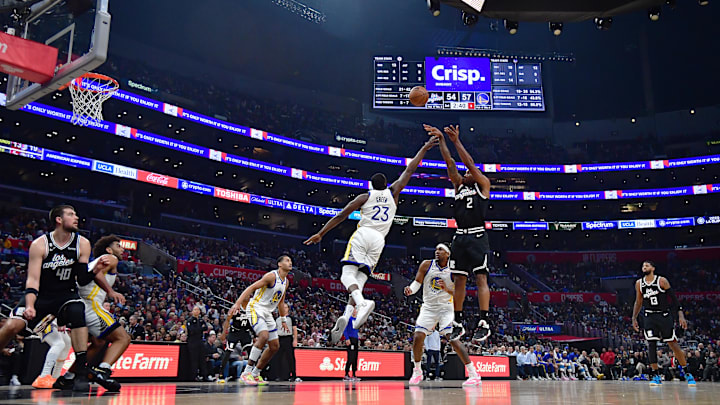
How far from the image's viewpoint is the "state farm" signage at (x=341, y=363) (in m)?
13.7

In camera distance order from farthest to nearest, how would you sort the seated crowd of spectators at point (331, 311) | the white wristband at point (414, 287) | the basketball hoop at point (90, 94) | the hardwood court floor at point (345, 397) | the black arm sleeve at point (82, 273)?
the seated crowd of spectators at point (331, 311) → the basketball hoop at point (90, 94) → the white wristband at point (414, 287) → the black arm sleeve at point (82, 273) → the hardwood court floor at point (345, 397)

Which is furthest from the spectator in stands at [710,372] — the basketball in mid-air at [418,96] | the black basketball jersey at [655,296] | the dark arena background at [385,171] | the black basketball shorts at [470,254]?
the basketball in mid-air at [418,96]

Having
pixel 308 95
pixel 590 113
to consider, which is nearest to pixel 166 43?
pixel 308 95

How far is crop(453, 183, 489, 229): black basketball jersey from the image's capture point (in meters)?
7.67

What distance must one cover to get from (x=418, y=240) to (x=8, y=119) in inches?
1212

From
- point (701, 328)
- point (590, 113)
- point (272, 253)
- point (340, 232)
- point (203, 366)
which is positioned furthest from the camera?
A: point (590, 113)

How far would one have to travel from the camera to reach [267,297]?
9195 millimetres

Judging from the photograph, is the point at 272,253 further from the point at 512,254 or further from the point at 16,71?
the point at 16,71

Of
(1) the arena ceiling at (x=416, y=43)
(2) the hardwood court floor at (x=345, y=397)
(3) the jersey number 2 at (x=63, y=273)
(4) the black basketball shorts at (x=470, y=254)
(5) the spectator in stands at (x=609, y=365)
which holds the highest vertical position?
(1) the arena ceiling at (x=416, y=43)

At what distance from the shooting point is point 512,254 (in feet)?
155

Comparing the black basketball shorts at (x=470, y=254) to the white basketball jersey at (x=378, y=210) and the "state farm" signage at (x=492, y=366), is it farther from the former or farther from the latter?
the "state farm" signage at (x=492, y=366)

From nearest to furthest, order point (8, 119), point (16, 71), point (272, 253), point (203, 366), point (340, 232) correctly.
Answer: point (16, 71) → point (203, 366) → point (8, 119) → point (272, 253) → point (340, 232)

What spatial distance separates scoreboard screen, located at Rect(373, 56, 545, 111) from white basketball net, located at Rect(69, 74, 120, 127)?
25176 millimetres

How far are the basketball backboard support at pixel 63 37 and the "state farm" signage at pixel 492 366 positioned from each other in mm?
14181
